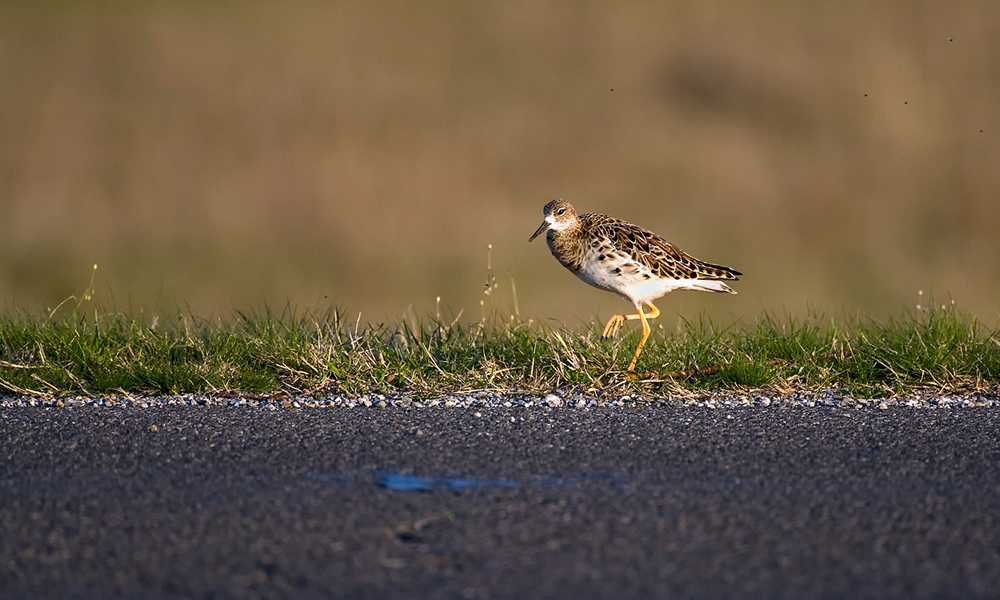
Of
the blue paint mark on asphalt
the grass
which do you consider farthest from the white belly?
the blue paint mark on asphalt

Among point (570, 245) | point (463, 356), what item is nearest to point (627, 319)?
point (570, 245)

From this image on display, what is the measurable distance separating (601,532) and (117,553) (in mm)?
1567

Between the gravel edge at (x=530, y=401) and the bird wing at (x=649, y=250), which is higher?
the bird wing at (x=649, y=250)

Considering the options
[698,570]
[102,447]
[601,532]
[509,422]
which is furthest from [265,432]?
[698,570]

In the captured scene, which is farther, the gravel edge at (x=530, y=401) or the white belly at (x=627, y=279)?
the white belly at (x=627, y=279)

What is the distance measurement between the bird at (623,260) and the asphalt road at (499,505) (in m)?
2.59

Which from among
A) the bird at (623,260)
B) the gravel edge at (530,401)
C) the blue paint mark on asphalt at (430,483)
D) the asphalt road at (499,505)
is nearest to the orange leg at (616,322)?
the bird at (623,260)

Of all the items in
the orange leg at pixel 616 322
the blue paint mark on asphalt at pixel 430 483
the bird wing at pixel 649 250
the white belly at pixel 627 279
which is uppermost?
the bird wing at pixel 649 250

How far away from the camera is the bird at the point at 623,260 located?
8.31m

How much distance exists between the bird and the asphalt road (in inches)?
102

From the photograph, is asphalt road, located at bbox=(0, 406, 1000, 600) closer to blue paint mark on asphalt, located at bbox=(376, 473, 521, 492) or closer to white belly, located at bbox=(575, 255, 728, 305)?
blue paint mark on asphalt, located at bbox=(376, 473, 521, 492)

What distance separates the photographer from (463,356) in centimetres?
726

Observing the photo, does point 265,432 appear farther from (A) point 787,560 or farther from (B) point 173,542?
(A) point 787,560

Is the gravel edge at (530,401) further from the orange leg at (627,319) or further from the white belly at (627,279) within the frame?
the white belly at (627,279)
